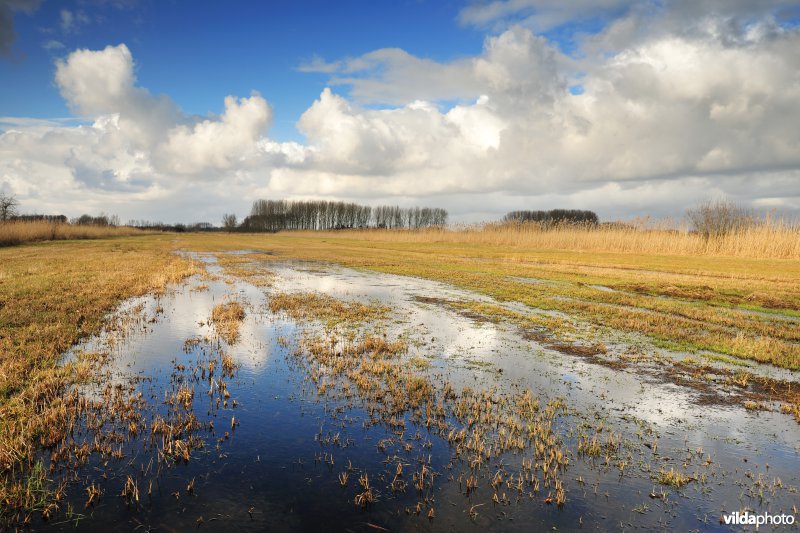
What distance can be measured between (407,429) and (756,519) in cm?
455

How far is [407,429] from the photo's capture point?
292 inches

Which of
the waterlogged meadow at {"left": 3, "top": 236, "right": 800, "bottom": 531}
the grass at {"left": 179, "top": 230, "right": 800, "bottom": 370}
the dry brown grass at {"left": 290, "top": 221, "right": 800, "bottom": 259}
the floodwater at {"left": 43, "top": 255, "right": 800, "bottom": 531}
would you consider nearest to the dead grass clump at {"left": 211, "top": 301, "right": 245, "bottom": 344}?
the waterlogged meadow at {"left": 3, "top": 236, "right": 800, "bottom": 531}

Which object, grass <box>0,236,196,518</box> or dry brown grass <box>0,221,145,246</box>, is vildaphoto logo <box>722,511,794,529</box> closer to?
grass <box>0,236,196,518</box>

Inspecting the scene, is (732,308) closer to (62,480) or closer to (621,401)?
(621,401)

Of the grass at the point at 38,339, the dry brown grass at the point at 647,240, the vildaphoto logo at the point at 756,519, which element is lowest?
the vildaphoto logo at the point at 756,519

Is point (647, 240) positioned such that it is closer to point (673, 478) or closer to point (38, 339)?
point (673, 478)

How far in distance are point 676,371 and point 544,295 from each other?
36.8 feet

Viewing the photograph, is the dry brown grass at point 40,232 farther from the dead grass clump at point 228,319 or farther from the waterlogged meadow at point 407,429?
the waterlogged meadow at point 407,429

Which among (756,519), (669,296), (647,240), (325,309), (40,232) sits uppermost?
(647,240)

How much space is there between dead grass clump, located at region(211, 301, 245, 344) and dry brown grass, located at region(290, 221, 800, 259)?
49.5 metres

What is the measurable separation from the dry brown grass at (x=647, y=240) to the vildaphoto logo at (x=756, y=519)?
50992 mm

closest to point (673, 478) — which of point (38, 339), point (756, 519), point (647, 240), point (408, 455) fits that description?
point (756, 519)

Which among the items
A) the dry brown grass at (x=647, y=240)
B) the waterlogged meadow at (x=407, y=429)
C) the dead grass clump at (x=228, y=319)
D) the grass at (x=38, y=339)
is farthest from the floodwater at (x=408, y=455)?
the dry brown grass at (x=647, y=240)

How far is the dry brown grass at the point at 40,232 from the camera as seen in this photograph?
5391 cm
